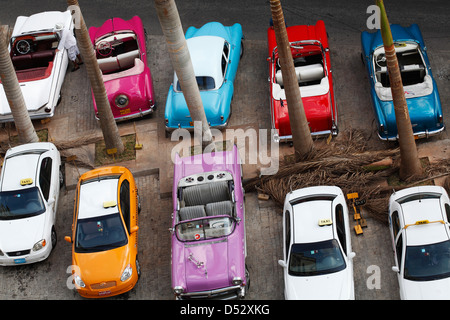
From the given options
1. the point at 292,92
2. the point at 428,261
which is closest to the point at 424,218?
the point at 428,261

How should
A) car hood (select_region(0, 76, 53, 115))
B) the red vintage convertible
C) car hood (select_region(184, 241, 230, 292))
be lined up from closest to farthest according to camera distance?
car hood (select_region(184, 241, 230, 292)) → the red vintage convertible → car hood (select_region(0, 76, 53, 115))

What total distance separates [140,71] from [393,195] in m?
7.55

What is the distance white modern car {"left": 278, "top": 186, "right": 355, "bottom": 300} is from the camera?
1514cm

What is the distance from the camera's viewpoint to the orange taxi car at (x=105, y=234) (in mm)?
16219

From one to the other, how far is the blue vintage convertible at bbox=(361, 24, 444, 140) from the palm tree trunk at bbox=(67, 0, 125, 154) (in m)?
6.40

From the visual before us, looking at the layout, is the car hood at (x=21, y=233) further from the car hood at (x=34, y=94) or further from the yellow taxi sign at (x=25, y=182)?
the car hood at (x=34, y=94)

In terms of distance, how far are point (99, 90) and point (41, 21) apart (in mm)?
4997

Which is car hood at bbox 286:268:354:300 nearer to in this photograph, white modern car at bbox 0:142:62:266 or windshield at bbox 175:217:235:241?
windshield at bbox 175:217:235:241

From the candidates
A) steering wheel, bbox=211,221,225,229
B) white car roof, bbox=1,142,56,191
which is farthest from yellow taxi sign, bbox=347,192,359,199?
white car roof, bbox=1,142,56,191

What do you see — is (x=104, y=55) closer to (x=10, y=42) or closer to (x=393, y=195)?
(x=10, y=42)

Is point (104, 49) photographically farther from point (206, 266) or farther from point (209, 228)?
point (206, 266)

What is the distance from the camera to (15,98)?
18734 millimetres

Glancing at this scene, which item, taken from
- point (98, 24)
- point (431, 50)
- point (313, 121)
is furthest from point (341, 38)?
point (98, 24)

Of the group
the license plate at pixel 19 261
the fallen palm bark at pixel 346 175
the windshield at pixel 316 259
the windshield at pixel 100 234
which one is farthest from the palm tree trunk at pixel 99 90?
the windshield at pixel 316 259
